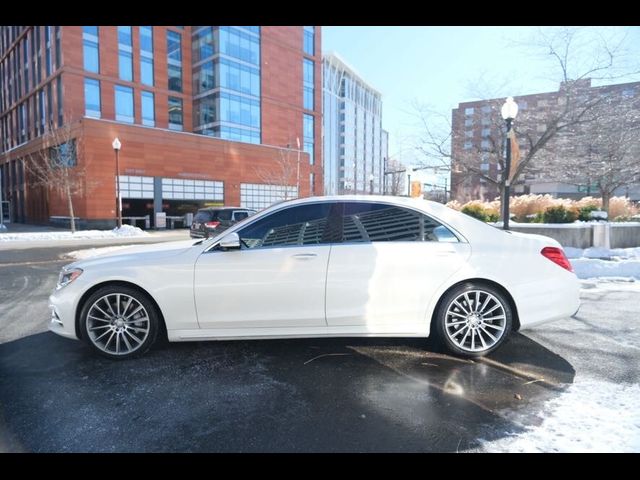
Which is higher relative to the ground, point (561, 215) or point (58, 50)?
point (58, 50)


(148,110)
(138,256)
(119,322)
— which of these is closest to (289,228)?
(138,256)

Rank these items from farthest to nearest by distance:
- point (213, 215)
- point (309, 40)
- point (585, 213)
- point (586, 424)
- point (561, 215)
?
1. point (309, 40)
2. point (213, 215)
3. point (585, 213)
4. point (561, 215)
5. point (586, 424)

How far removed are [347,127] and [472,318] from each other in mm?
98481

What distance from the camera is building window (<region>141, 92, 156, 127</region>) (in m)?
A: 36.2

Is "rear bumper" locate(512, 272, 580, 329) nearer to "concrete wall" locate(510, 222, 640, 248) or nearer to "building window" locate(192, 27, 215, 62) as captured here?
"concrete wall" locate(510, 222, 640, 248)

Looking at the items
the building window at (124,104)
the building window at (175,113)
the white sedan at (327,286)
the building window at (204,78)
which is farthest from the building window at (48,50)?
the white sedan at (327,286)

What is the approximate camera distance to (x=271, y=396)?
318cm

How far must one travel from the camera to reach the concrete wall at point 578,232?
11250 millimetres

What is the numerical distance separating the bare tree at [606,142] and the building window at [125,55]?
35.1m

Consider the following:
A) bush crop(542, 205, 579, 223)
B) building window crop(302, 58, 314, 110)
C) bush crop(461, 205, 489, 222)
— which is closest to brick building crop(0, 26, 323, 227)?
building window crop(302, 58, 314, 110)

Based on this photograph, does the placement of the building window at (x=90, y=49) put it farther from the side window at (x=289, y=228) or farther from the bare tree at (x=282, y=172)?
the side window at (x=289, y=228)

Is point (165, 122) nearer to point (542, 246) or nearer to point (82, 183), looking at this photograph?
A: point (82, 183)

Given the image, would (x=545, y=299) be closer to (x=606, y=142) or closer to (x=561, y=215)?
Result: (x=561, y=215)

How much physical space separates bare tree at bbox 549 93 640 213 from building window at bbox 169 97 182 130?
114 feet
